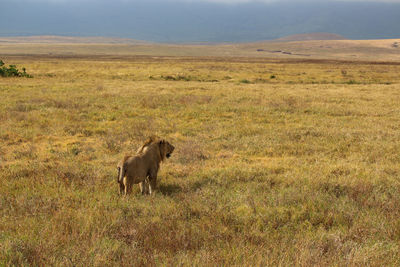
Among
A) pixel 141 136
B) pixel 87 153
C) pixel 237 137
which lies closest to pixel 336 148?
pixel 237 137

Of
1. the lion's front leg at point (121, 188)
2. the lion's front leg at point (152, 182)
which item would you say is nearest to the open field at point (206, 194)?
the lion's front leg at point (152, 182)

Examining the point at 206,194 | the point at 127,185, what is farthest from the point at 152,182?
the point at 206,194

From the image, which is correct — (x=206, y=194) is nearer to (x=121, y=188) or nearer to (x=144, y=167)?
(x=144, y=167)

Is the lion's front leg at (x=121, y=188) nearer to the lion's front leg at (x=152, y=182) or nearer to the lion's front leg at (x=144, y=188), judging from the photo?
the lion's front leg at (x=144, y=188)

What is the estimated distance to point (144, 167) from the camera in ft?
20.5

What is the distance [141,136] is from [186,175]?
4.46 metres

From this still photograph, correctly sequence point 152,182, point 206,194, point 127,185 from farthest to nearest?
point 152,182 < point 206,194 < point 127,185

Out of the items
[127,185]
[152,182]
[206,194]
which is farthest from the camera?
[152,182]

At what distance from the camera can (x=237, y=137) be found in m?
11.8

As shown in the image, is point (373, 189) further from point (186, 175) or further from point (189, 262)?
point (189, 262)

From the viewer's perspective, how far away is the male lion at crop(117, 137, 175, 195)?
5.94m

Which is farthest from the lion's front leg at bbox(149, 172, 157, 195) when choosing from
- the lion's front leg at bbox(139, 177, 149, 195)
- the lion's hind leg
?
the lion's hind leg

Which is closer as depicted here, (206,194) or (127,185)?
(127,185)

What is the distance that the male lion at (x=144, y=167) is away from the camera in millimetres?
5938
